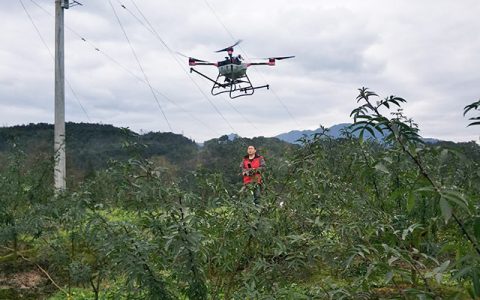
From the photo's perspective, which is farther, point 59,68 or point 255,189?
point 59,68

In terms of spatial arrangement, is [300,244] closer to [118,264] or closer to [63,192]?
[118,264]

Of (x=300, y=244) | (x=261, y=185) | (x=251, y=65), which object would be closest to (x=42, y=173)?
(x=261, y=185)

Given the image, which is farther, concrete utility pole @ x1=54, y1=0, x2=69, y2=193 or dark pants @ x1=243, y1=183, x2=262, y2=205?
concrete utility pole @ x1=54, y1=0, x2=69, y2=193

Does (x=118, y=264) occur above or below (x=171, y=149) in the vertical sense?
below

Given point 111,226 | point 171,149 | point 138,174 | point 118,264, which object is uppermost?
point 171,149

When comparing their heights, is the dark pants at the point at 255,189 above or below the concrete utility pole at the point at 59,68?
below

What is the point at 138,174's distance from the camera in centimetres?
301

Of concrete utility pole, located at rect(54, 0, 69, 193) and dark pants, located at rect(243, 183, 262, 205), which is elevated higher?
concrete utility pole, located at rect(54, 0, 69, 193)

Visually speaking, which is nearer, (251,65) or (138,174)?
(138,174)

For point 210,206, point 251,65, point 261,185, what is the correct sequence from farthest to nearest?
1. point 251,65
2. point 261,185
3. point 210,206

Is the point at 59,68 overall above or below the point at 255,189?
above

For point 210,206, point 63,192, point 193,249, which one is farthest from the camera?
point 63,192

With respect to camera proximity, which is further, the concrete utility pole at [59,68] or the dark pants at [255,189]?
the concrete utility pole at [59,68]

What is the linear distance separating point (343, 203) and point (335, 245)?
1.34 m
